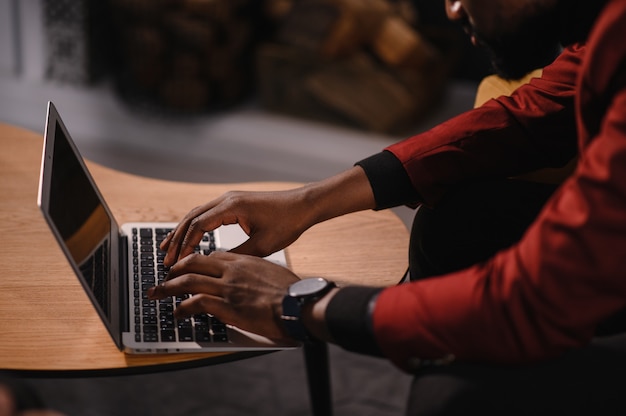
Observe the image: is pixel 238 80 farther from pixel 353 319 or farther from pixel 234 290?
pixel 353 319

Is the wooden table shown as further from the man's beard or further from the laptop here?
the man's beard

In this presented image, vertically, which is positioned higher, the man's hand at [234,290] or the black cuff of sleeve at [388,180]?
the black cuff of sleeve at [388,180]

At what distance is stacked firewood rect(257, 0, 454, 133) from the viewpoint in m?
2.63

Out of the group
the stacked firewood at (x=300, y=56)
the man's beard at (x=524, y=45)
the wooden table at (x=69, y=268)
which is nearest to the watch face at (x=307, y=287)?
the wooden table at (x=69, y=268)

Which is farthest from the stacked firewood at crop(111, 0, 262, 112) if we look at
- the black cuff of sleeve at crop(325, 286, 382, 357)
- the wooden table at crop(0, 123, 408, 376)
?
the black cuff of sleeve at crop(325, 286, 382, 357)

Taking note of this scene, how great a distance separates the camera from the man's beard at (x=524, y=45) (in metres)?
1.09

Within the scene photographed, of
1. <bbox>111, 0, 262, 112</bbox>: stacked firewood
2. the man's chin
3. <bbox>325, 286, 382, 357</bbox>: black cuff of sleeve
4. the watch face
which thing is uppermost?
<bbox>111, 0, 262, 112</bbox>: stacked firewood

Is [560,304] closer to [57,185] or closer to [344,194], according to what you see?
[344,194]

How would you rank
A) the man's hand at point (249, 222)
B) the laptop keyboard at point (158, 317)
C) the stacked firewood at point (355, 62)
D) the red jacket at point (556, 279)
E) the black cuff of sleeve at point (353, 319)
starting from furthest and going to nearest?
the stacked firewood at point (355, 62)
the man's hand at point (249, 222)
the laptop keyboard at point (158, 317)
the black cuff of sleeve at point (353, 319)
the red jacket at point (556, 279)

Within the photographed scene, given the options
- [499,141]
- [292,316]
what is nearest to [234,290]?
[292,316]

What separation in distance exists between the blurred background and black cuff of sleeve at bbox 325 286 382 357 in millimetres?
1599

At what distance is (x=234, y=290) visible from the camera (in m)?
1.09

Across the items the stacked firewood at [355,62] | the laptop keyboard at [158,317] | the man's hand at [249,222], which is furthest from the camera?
the stacked firewood at [355,62]

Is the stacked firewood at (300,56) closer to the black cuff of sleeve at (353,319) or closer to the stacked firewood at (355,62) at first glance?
the stacked firewood at (355,62)
